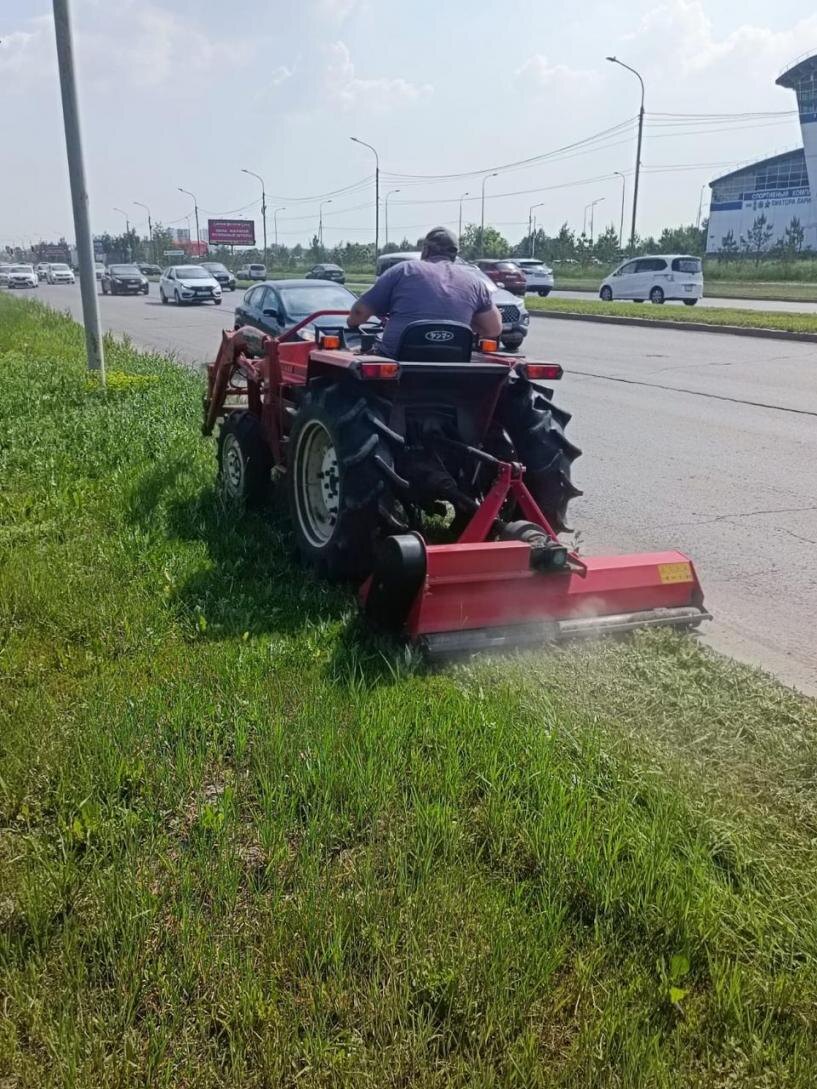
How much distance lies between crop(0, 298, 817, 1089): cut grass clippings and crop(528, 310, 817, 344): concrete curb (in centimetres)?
1710

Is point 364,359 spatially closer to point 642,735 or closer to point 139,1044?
point 642,735

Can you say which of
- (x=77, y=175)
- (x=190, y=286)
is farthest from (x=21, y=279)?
(x=77, y=175)

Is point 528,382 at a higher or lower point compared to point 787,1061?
higher

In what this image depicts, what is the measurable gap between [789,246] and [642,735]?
6730 centimetres

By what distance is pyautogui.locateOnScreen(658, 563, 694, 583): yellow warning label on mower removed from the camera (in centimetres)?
461

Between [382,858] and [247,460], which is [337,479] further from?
[382,858]

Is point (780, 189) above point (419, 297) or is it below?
above

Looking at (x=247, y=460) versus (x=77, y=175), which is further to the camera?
(x=77, y=175)

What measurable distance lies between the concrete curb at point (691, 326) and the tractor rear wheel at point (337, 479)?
A: 16264 mm

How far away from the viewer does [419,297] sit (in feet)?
16.8

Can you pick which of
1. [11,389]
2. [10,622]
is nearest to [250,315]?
[11,389]

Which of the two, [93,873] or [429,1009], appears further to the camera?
[93,873]

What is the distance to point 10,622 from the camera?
4.52 meters

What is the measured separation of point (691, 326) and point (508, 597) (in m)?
19.7
